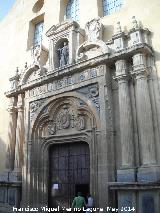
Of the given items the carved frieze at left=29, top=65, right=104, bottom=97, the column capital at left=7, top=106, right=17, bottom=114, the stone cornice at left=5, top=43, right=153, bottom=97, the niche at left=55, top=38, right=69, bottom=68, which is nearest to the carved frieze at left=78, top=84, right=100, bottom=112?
the carved frieze at left=29, top=65, right=104, bottom=97

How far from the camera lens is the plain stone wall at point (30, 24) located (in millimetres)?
10242

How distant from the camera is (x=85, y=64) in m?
10.8

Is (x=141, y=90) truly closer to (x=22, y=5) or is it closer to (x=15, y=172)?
(x=15, y=172)

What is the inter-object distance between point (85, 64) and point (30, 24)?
6364 mm

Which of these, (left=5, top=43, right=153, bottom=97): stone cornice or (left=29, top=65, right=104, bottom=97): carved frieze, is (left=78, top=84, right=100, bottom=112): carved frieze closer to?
(left=29, top=65, right=104, bottom=97): carved frieze

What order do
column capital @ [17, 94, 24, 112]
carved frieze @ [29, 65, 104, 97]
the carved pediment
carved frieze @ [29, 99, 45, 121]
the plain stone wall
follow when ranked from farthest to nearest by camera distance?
A: column capital @ [17, 94, 24, 112]
carved frieze @ [29, 99, 45, 121]
the carved pediment
carved frieze @ [29, 65, 104, 97]
the plain stone wall

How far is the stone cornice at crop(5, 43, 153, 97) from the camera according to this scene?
371 inches

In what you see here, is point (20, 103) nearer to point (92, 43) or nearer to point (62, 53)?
point (62, 53)

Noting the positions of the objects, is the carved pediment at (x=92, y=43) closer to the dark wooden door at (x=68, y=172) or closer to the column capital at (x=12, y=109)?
the dark wooden door at (x=68, y=172)

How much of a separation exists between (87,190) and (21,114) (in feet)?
17.0

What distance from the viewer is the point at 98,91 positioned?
10297mm

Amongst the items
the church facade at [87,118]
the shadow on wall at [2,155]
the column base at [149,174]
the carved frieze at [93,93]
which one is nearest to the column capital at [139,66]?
the church facade at [87,118]

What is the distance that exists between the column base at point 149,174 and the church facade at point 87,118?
30 millimetres

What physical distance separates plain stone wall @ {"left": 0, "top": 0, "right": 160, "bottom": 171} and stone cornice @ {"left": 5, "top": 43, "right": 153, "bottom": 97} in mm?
714
